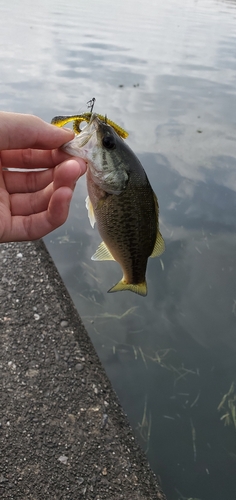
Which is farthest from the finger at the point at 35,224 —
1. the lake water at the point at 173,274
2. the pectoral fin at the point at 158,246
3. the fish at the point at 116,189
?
the lake water at the point at 173,274

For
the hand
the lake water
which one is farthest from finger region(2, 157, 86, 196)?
the lake water

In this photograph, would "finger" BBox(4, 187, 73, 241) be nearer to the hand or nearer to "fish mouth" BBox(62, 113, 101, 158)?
the hand

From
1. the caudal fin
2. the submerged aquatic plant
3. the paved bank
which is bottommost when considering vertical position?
the submerged aquatic plant

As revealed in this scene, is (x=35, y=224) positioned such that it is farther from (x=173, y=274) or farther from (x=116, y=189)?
(x=173, y=274)

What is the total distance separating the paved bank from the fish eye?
174 centimetres

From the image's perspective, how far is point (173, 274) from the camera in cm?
430

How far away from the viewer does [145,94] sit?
894 centimetres

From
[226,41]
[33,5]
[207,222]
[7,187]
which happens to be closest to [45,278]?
[7,187]

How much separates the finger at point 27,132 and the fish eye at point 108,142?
0.77 feet

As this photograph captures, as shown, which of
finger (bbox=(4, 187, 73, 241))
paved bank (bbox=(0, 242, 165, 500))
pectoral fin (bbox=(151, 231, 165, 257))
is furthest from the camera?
paved bank (bbox=(0, 242, 165, 500))

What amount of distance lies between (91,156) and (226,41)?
1676 cm

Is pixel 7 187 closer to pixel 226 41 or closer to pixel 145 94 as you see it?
pixel 145 94

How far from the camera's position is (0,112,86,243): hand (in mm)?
1887

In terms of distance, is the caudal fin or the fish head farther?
the caudal fin
